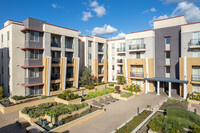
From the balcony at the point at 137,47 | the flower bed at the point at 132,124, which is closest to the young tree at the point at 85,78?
the balcony at the point at 137,47

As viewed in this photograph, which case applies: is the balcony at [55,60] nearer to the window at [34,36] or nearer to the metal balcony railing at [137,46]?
the window at [34,36]

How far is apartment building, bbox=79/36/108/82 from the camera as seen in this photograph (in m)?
34.3

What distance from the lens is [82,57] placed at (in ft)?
114

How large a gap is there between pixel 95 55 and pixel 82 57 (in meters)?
3.52

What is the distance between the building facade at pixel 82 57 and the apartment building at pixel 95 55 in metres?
0.26

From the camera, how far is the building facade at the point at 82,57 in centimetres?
2277

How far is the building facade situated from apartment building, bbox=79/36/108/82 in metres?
0.26

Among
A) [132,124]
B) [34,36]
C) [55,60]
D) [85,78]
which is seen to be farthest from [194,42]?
[34,36]

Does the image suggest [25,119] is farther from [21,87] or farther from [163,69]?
[163,69]

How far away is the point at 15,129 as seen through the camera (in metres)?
13.1

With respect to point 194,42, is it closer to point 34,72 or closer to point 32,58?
point 32,58

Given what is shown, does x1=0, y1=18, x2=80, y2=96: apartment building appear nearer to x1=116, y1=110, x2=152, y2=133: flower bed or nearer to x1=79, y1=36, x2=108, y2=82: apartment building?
x1=79, y1=36, x2=108, y2=82: apartment building

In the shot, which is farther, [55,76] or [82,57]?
[82,57]

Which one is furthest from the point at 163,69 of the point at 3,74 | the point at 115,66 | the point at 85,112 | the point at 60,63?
the point at 3,74
